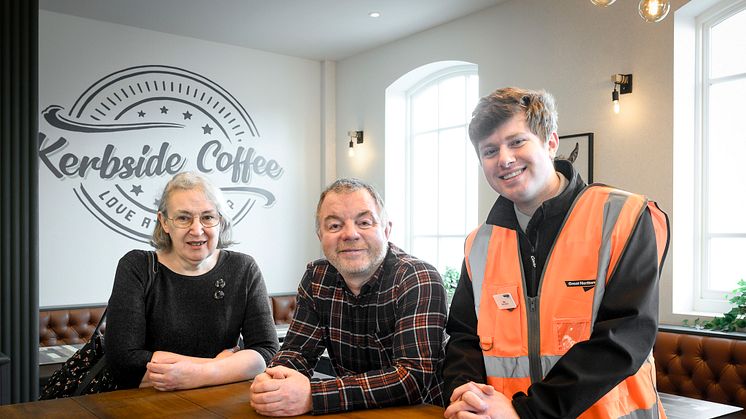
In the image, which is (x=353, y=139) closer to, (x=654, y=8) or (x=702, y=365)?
(x=702, y=365)

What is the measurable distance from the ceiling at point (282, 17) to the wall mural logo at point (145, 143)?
0.57m

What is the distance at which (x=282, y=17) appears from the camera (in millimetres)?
6387

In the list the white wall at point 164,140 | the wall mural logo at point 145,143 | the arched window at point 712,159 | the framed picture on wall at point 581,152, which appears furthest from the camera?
the wall mural logo at point 145,143

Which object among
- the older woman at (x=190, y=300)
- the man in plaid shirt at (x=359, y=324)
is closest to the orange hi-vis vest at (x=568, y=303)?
the man in plaid shirt at (x=359, y=324)

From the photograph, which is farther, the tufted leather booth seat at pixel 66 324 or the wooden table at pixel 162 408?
the tufted leather booth seat at pixel 66 324

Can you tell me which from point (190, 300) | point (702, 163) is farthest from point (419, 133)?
point (190, 300)

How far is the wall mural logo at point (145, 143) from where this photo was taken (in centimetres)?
634

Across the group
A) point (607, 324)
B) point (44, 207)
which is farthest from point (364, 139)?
point (607, 324)

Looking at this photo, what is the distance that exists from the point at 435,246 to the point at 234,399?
5.33 metres

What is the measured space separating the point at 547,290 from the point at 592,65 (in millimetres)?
3916

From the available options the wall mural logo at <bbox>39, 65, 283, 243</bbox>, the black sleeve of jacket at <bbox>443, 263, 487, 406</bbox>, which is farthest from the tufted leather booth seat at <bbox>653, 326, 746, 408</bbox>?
the wall mural logo at <bbox>39, 65, 283, 243</bbox>

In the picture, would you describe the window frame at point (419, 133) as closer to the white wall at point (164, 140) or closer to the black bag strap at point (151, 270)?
the white wall at point (164, 140)

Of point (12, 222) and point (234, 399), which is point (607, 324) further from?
point (12, 222)

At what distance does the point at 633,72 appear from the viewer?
487cm
